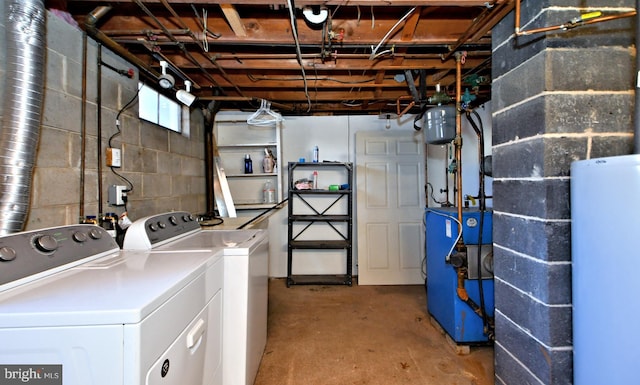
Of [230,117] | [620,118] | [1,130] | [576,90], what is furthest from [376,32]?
[230,117]

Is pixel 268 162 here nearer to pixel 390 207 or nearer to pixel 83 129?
pixel 390 207

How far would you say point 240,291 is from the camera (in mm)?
1274

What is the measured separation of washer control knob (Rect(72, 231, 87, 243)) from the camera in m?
1.06

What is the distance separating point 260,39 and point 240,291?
155 cm

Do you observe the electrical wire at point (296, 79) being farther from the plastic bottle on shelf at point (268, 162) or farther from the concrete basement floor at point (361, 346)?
the concrete basement floor at point (361, 346)

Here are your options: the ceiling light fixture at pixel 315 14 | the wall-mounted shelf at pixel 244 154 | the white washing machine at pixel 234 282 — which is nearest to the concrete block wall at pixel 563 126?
the ceiling light fixture at pixel 315 14

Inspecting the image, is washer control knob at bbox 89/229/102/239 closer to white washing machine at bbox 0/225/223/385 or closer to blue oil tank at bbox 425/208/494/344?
white washing machine at bbox 0/225/223/385

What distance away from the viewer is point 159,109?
2.24 m

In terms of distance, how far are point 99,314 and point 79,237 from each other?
0.68m

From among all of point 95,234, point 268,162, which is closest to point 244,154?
point 268,162

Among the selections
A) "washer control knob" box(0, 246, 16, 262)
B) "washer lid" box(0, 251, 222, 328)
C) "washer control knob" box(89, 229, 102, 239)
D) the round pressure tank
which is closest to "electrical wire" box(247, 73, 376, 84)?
the round pressure tank

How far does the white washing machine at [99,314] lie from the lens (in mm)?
601

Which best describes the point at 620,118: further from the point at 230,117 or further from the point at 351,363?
the point at 230,117

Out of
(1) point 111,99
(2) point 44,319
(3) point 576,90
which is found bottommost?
(2) point 44,319
